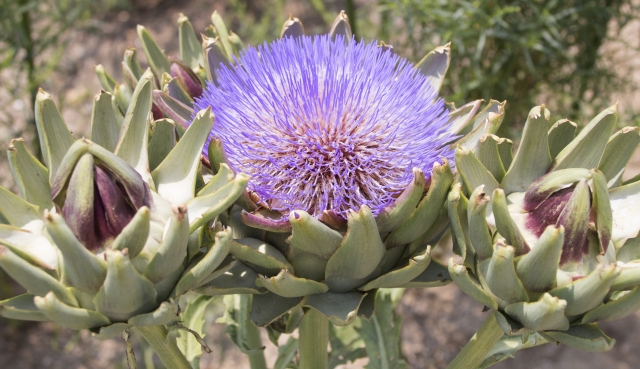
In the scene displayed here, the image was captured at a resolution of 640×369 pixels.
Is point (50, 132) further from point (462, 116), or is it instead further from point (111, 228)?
point (462, 116)

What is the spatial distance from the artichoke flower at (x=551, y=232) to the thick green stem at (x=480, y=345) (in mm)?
66

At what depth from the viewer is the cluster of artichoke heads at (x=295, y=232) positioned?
65cm

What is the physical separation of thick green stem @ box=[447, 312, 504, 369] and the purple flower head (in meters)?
0.20

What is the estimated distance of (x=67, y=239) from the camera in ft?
1.99

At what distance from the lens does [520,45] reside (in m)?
1.57

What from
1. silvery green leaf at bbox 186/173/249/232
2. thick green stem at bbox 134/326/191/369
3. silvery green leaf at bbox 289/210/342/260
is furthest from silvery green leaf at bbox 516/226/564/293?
thick green stem at bbox 134/326/191/369

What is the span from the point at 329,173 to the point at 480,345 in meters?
0.29

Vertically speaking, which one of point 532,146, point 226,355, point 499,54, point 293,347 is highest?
point 532,146

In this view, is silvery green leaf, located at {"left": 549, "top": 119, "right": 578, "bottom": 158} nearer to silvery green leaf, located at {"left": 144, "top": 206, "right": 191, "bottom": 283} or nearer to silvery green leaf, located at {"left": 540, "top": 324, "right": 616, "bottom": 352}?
silvery green leaf, located at {"left": 540, "top": 324, "right": 616, "bottom": 352}

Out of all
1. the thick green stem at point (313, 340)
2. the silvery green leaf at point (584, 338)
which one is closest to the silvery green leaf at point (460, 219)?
the silvery green leaf at point (584, 338)

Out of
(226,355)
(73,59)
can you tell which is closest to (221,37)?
(226,355)

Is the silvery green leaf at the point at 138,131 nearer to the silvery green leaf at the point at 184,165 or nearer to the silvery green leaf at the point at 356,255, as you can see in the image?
the silvery green leaf at the point at 184,165

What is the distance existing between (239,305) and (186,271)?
31 centimetres

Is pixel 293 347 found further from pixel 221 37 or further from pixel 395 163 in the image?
pixel 221 37
